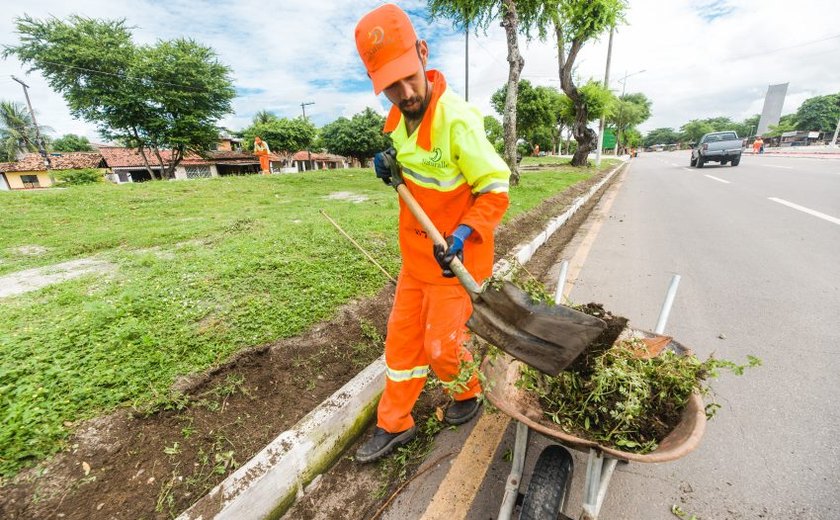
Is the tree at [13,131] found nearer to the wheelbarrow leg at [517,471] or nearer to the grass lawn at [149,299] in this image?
the grass lawn at [149,299]

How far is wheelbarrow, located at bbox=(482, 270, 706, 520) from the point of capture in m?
1.23

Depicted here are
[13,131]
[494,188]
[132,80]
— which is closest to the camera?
[494,188]

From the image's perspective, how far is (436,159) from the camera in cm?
175

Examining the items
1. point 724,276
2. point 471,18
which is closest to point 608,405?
point 724,276

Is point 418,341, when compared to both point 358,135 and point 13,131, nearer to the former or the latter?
point 358,135

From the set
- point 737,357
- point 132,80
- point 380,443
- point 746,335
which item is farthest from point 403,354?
point 132,80

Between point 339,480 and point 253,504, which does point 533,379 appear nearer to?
point 339,480

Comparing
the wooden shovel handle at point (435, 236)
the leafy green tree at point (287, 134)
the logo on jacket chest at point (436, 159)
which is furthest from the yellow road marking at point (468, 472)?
the leafy green tree at point (287, 134)

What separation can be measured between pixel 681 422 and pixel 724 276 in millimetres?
3737

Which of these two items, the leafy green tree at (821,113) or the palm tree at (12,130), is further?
the leafy green tree at (821,113)

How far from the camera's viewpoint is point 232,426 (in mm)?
2045

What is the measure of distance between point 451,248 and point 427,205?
35 centimetres

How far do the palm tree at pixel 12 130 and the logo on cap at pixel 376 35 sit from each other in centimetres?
5257

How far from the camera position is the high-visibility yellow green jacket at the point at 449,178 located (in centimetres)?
169
